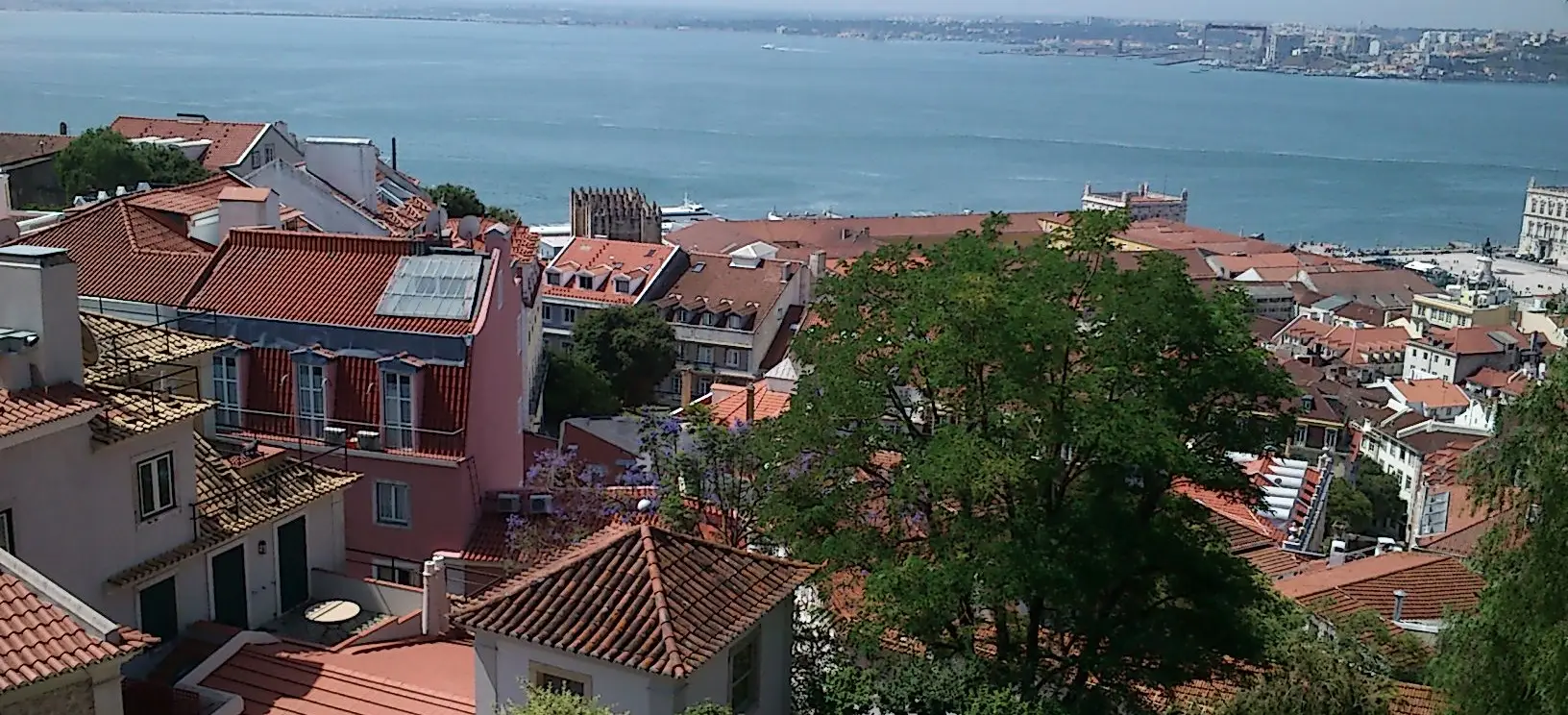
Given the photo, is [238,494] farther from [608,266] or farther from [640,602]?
[608,266]

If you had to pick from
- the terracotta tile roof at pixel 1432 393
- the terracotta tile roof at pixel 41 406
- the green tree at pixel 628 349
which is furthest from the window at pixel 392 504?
the terracotta tile roof at pixel 1432 393

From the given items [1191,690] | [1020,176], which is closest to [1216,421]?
[1191,690]

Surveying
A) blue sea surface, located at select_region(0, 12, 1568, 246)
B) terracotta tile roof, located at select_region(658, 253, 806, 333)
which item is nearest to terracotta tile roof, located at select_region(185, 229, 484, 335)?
terracotta tile roof, located at select_region(658, 253, 806, 333)

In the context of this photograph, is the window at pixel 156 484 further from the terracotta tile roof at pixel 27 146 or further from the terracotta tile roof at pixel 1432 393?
the terracotta tile roof at pixel 1432 393

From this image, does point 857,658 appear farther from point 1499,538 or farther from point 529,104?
point 529,104

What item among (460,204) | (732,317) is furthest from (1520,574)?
(460,204)
